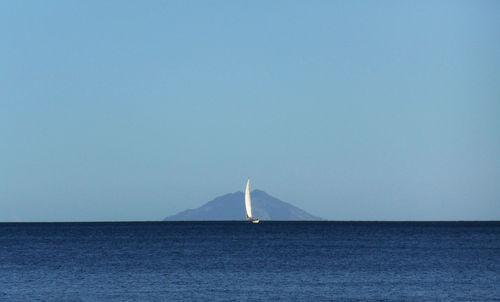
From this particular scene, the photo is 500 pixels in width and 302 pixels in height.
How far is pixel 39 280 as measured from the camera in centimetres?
8038

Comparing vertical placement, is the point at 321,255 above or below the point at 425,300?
above

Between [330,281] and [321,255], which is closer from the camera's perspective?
[330,281]

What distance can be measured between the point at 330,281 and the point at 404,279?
289 inches

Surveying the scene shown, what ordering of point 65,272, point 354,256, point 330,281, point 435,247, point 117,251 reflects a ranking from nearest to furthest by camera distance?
1. point 330,281
2. point 65,272
3. point 354,256
4. point 117,251
5. point 435,247

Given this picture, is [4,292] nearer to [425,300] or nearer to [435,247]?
[425,300]

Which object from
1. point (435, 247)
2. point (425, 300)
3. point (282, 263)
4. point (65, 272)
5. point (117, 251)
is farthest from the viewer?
point (435, 247)

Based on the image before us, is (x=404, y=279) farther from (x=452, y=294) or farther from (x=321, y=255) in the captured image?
(x=321, y=255)

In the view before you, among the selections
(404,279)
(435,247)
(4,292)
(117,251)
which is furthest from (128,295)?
(435,247)

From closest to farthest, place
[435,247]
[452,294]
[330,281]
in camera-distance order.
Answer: [452,294]
[330,281]
[435,247]

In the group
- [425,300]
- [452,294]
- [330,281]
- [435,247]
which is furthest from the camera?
[435,247]

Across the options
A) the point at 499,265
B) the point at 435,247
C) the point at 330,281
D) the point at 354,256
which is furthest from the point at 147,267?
the point at 435,247

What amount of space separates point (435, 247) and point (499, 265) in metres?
38.5

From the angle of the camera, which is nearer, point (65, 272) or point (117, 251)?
point (65, 272)

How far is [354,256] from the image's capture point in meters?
114
